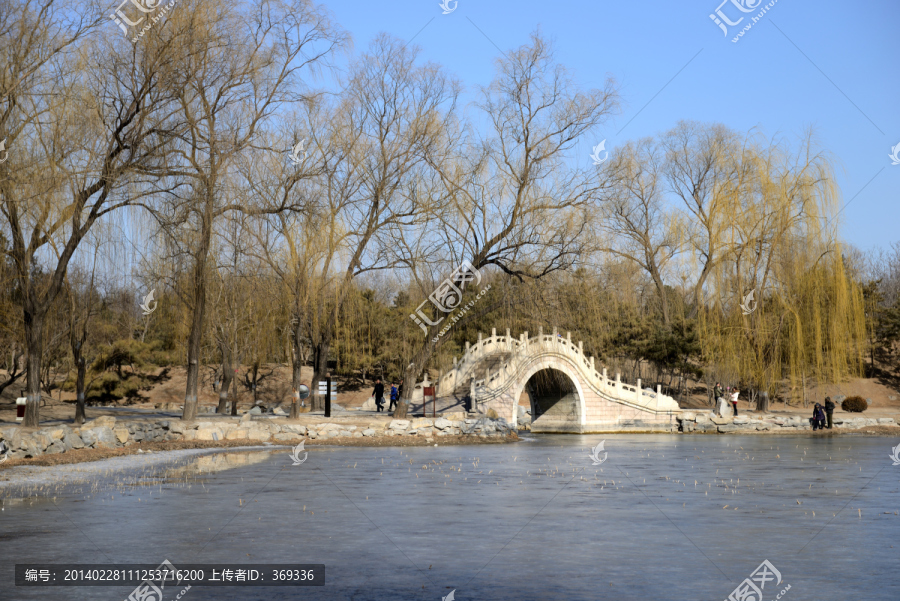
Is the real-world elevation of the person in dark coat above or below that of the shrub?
below

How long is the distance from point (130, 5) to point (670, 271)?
115 ft

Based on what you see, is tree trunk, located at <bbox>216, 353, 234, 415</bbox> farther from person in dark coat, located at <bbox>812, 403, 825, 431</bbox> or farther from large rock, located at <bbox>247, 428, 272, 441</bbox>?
person in dark coat, located at <bbox>812, 403, 825, 431</bbox>

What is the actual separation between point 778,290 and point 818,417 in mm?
5949

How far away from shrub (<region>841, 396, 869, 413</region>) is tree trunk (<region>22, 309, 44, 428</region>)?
133 feet

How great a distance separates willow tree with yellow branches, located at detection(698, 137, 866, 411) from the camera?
3625 cm

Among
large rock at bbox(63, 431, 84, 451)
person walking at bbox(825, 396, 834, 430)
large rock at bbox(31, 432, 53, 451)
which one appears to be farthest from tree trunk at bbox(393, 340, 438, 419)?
person walking at bbox(825, 396, 834, 430)

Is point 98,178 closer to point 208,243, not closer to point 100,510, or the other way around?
point 208,243

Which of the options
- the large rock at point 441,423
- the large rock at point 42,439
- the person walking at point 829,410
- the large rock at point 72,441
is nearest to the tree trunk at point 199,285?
the large rock at point 72,441

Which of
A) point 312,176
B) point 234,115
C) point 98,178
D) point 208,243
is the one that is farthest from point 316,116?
point 98,178

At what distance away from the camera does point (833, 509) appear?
534 inches

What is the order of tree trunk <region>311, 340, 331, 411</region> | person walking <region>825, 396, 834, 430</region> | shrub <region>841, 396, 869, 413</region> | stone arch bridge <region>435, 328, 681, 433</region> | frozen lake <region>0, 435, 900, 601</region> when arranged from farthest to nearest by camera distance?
shrub <region>841, 396, 869, 413</region> → person walking <region>825, 396, 834, 430</region> → stone arch bridge <region>435, 328, 681, 433</region> → tree trunk <region>311, 340, 331, 411</region> → frozen lake <region>0, 435, 900, 601</region>

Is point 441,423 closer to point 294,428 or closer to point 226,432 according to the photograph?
point 294,428

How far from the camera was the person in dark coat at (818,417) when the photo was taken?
38.2 m

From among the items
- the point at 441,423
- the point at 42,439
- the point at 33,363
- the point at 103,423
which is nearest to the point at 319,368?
the point at 441,423
